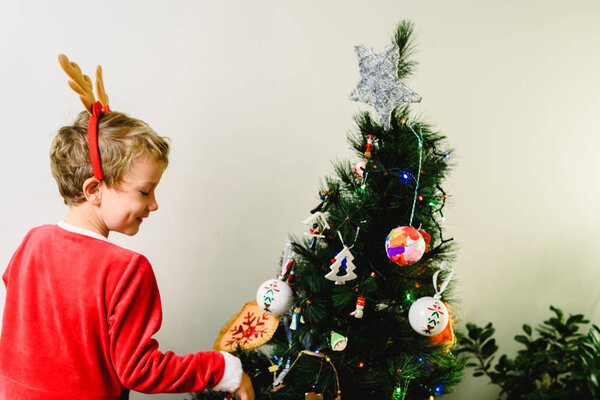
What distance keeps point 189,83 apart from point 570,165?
1.33m

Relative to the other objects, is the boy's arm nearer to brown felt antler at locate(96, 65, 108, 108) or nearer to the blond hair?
the blond hair

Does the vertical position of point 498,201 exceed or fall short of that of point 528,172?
it falls short

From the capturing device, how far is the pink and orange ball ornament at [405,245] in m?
0.77

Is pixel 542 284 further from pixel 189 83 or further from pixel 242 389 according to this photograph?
pixel 189 83

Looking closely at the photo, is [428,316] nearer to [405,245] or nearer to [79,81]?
[405,245]

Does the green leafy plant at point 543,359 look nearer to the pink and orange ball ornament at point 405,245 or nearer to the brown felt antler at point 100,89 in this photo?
the pink and orange ball ornament at point 405,245

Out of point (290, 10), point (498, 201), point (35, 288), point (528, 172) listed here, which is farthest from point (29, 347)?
point (528, 172)

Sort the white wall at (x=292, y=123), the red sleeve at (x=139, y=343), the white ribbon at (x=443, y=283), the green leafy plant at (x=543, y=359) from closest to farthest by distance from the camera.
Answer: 1. the red sleeve at (x=139, y=343)
2. the white ribbon at (x=443, y=283)
3. the white wall at (x=292, y=123)
4. the green leafy plant at (x=543, y=359)

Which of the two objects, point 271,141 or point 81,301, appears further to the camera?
point 271,141

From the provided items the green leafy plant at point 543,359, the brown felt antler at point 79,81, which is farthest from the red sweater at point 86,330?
the green leafy plant at point 543,359

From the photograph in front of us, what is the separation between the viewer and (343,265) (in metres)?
0.85

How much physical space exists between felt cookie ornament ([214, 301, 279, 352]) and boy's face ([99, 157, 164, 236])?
0.36 meters

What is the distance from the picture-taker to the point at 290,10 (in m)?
1.29

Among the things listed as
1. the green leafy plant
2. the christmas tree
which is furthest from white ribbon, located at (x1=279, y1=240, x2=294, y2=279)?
the green leafy plant
